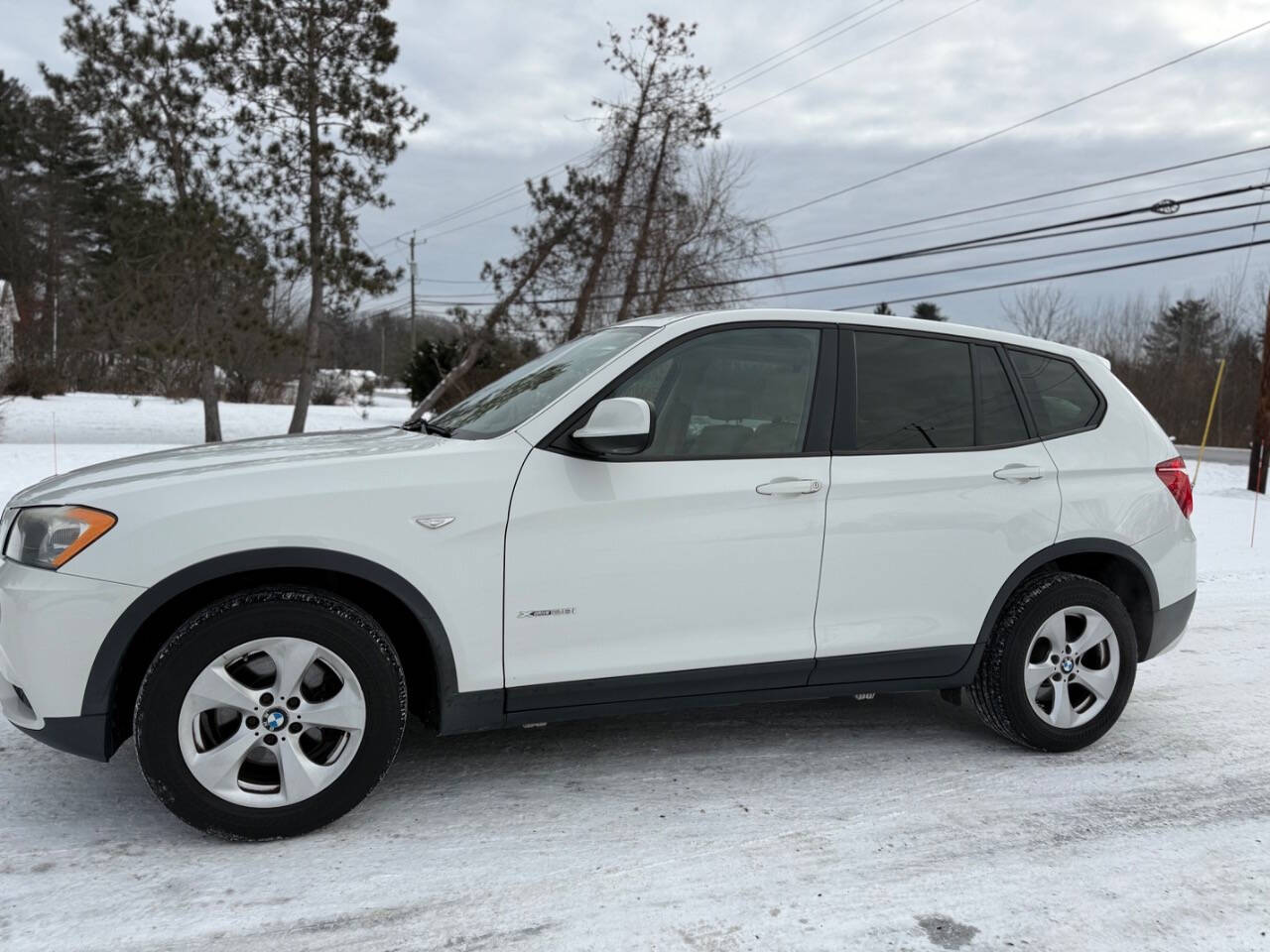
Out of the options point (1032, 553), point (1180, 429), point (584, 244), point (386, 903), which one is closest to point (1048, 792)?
point (1032, 553)

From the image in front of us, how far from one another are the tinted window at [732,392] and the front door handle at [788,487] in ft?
0.40

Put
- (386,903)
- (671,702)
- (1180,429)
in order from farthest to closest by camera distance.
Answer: (1180,429)
(671,702)
(386,903)

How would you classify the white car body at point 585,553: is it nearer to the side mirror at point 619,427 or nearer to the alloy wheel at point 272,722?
the side mirror at point 619,427

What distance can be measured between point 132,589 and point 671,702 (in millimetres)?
1851

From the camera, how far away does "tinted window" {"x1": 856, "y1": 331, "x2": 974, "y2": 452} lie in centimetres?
409

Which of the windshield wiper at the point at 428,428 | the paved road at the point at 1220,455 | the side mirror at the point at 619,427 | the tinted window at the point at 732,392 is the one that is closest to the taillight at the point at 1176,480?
the tinted window at the point at 732,392

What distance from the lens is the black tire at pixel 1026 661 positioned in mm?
4230

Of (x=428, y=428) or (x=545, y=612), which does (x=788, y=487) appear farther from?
(x=428, y=428)

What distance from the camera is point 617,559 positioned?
3.56 m

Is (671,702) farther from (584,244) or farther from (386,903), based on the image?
(584,244)

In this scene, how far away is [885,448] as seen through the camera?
4.06 metres

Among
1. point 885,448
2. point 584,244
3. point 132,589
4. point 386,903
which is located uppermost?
point 584,244

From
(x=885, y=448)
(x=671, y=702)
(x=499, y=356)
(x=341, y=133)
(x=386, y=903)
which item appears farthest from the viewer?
(x=499, y=356)

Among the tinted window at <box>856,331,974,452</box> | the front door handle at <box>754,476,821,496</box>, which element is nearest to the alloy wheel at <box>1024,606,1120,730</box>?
the tinted window at <box>856,331,974,452</box>
